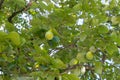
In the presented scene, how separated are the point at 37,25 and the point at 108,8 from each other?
0.80m

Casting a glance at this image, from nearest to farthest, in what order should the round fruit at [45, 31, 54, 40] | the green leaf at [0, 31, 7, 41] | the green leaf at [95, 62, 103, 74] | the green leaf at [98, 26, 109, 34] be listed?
the green leaf at [0, 31, 7, 41]
the round fruit at [45, 31, 54, 40]
the green leaf at [95, 62, 103, 74]
the green leaf at [98, 26, 109, 34]

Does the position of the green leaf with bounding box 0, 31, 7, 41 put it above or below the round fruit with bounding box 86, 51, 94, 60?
above

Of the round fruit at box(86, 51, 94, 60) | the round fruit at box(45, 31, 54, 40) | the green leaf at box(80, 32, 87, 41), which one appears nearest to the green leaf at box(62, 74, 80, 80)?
the round fruit at box(45, 31, 54, 40)

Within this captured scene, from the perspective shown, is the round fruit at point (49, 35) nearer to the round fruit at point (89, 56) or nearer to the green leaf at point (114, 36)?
the round fruit at point (89, 56)

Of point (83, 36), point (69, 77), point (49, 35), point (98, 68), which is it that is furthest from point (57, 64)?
point (83, 36)

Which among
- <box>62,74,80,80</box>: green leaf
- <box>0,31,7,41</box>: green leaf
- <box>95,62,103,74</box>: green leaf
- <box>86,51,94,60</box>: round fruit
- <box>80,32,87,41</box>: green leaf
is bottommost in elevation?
<box>62,74,80,80</box>: green leaf

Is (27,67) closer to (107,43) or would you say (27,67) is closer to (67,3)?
(107,43)

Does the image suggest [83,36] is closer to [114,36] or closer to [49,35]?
[114,36]

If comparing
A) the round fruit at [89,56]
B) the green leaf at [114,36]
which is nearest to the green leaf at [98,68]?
the round fruit at [89,56]

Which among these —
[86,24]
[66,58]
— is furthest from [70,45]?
[86,24]

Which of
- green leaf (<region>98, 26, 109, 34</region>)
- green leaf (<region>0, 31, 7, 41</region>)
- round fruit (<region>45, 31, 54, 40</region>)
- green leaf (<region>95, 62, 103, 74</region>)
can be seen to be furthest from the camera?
green leaf (<region>98, 26, 109, 34</region>)

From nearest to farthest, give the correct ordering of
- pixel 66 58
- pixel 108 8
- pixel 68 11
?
pixel 68 11 < pixel 108 8 < pixel 66 58

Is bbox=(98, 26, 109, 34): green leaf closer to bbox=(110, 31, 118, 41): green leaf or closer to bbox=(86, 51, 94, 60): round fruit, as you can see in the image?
bbox=(110, 31, 118, 41): green leaf

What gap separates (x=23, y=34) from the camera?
2.97 meters
